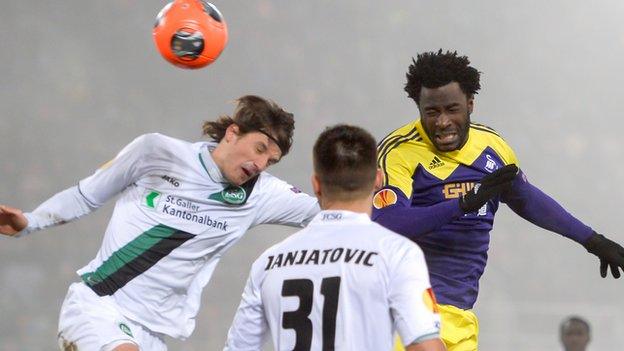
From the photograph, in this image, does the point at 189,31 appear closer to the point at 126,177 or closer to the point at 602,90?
the point at 126,177

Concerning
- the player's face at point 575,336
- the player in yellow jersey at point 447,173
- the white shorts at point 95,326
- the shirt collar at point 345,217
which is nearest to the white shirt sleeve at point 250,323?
the shirt collar at point 345,217

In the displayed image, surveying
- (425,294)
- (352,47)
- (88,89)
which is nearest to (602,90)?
(352,47)

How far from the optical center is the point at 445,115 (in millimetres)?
3777

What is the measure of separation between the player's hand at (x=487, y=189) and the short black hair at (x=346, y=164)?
1.06 meters

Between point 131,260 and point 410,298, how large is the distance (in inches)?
65.6

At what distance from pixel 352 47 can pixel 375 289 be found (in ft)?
27.0

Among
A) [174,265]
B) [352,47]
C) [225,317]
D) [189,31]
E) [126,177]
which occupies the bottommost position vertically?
[225,317]

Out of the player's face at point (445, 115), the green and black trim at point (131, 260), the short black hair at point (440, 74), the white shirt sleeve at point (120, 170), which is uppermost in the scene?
the short black hair at point (440, 74)

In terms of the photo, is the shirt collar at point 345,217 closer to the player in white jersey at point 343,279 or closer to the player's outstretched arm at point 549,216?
the player in white jersey at point 343,279

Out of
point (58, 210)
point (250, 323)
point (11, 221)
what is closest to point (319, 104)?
point (58, 210)

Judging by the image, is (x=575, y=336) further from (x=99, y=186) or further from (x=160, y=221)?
(x=99, y=186)

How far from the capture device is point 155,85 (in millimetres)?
9953

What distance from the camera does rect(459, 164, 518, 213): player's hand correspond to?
3.46 metres

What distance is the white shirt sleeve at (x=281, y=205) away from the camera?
3.89 m
